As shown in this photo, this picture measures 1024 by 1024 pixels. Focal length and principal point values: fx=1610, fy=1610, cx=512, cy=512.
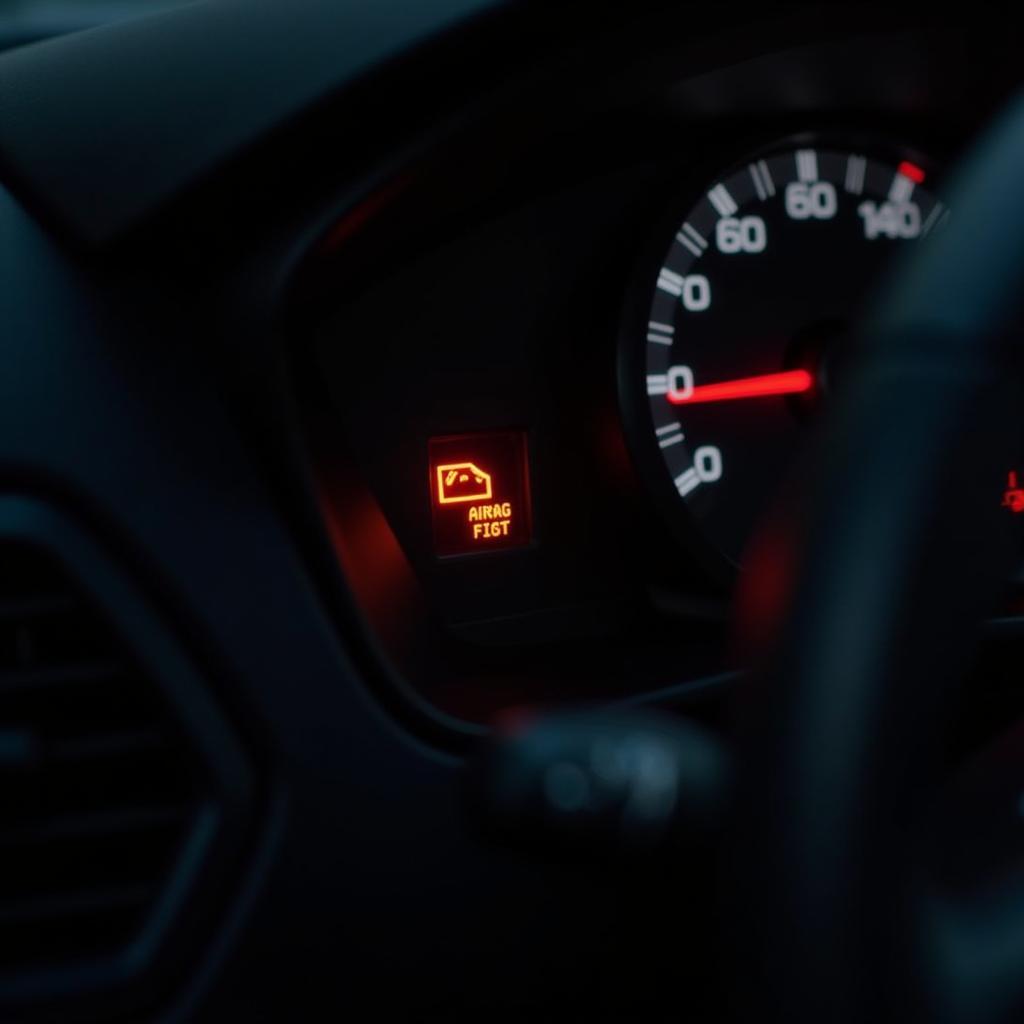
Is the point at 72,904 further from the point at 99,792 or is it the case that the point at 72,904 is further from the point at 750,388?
the point at 750,388

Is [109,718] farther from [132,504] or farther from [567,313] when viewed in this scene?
[567,313]

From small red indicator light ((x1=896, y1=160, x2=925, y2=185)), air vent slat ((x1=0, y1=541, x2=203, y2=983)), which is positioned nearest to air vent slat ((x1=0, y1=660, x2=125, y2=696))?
air vent slat ((x1=0, y1=541, x2=203, y2=983))

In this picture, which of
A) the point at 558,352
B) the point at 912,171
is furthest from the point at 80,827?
the point at 912,171

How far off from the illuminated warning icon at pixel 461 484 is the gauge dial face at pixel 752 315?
0.16 m

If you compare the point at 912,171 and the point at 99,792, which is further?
the point at 912,171

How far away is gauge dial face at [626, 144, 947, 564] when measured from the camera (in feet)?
4.83

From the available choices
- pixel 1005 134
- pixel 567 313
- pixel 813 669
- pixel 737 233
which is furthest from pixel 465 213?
pixel 813 669

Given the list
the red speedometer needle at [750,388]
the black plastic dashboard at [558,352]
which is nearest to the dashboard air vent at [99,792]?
the black plastic dashboard at [558,352]

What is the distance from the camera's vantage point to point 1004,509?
73cm

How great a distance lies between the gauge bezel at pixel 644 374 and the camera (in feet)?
4.64

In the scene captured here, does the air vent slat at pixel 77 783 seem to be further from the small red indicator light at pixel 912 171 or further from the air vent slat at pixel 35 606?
the small red indicator light at pixel 912 171

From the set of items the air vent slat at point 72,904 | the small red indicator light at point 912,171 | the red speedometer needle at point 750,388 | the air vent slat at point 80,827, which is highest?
the small red indicator light at point 912,171

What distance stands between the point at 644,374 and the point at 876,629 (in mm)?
815

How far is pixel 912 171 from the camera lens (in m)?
1.62
